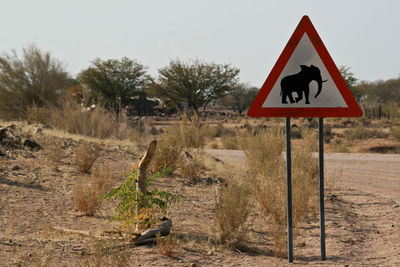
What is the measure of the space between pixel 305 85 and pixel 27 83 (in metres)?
26.2

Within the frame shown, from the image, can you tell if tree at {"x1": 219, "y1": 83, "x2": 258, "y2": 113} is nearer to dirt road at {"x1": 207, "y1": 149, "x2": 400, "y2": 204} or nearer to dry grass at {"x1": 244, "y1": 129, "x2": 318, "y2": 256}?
dirt road at {"x1": 207, "y1": 149, "x2": 400, "y2": 204}

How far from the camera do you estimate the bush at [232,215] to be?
5770 mm

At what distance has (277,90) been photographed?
495 centimetres

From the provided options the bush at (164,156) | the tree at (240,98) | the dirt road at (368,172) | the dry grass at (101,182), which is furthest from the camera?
the tree at (240,98)

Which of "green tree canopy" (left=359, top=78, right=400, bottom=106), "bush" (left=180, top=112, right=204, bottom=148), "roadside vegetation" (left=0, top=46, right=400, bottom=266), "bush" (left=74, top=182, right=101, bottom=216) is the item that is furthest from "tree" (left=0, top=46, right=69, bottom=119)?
"green tree canopy" (left=359, top=78, right=400, bottom=106)

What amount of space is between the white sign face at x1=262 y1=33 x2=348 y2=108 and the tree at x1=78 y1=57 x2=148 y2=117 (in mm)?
37804

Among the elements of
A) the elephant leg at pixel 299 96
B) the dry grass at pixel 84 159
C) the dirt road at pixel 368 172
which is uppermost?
the elephant leg at pixel 299 96

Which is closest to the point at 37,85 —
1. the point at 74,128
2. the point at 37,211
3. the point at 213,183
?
the point at 74,128

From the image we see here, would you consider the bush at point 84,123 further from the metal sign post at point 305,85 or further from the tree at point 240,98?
the tree at point 240,98

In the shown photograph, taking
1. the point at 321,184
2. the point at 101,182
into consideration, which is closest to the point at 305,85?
the point at 321,184

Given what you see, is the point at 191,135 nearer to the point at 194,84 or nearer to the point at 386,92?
the point at 194,84

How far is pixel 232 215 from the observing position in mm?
6016

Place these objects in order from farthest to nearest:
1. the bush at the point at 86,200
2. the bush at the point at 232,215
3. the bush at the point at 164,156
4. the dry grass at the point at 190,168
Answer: the bush at the point at 164,156, the dry grass at the point at 190,168, the bush at the point at 86,200, the bush at the point at 232,215

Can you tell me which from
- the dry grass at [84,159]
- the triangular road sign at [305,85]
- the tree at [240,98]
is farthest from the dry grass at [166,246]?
the tree at [240,98]
